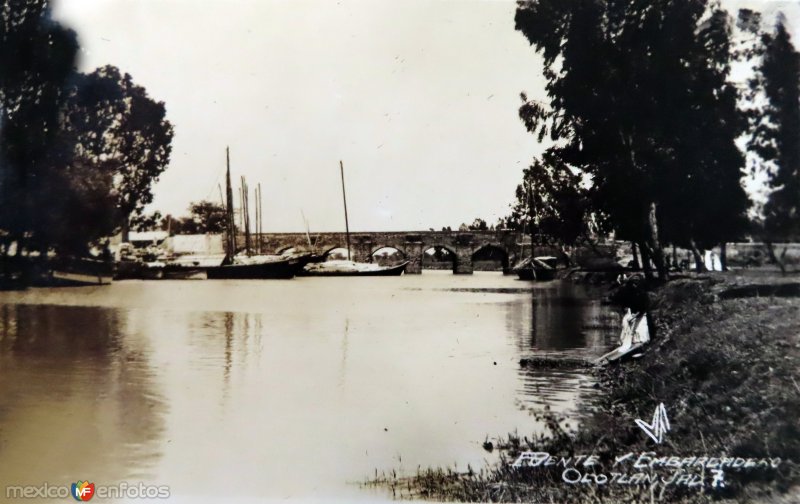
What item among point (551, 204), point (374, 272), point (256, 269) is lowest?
point (374, 272)

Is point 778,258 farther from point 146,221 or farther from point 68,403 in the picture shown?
point 68,403

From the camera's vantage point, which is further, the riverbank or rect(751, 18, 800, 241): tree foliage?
rect(751, 18, 800, 241): tree foliage

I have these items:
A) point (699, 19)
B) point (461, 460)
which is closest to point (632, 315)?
point (461, 460)

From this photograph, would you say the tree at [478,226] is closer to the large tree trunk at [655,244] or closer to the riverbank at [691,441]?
the large tree trunk at [655,244]

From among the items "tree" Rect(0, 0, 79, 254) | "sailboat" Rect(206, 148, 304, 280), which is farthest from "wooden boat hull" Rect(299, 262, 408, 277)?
"tree" Rect(0, 0, 79, 254)

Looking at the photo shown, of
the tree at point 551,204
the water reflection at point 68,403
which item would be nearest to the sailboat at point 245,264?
the water reflection at point 68,403

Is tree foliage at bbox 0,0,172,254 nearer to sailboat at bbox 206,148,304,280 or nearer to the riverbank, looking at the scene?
sailboat at bbox 206,148,304,280

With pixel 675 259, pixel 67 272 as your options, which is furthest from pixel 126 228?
pixel 675 259
